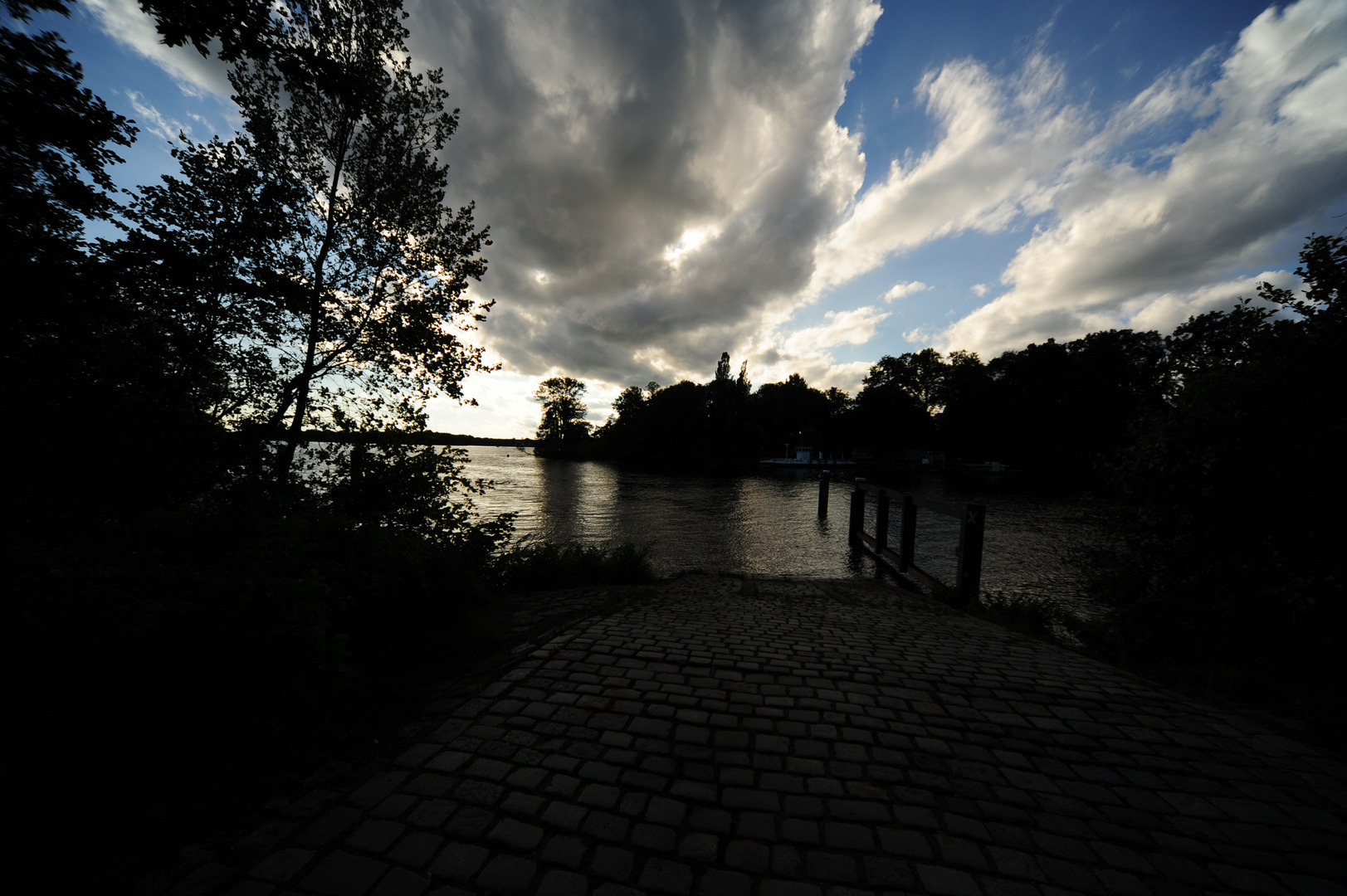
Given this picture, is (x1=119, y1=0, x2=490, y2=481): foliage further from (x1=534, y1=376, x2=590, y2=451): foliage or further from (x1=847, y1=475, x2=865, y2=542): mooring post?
(x1=534, y1=376, x2=590, y2=451): foliage

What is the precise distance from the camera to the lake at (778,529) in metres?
12.3

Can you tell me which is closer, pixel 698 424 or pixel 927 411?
pixel 698 424

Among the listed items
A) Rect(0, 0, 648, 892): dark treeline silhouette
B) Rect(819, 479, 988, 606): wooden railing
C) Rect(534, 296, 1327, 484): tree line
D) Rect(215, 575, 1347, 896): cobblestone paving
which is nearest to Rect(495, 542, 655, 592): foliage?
Rect(0, 0, 648, 892): dark treeline silhouette

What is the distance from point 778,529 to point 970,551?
11.6 metres

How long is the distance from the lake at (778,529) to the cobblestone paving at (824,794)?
4217 mm

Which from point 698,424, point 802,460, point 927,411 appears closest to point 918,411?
point 927,411

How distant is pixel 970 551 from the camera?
783 centimetres

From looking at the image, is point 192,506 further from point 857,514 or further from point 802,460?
point 802,460

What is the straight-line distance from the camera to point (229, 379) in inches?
228

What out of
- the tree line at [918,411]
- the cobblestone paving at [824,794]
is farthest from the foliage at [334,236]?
the tree line at [918,411]

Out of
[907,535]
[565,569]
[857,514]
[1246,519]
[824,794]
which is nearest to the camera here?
[824,794]

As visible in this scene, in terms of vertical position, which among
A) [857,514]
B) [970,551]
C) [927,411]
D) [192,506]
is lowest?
[857,514]

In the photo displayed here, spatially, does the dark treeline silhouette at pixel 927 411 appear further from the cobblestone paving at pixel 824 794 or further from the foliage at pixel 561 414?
the cobblestone paving at pixel 824 794

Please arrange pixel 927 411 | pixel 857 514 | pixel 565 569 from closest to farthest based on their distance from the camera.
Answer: pixel 565 569, pixel 857 514, pixel 927 411
